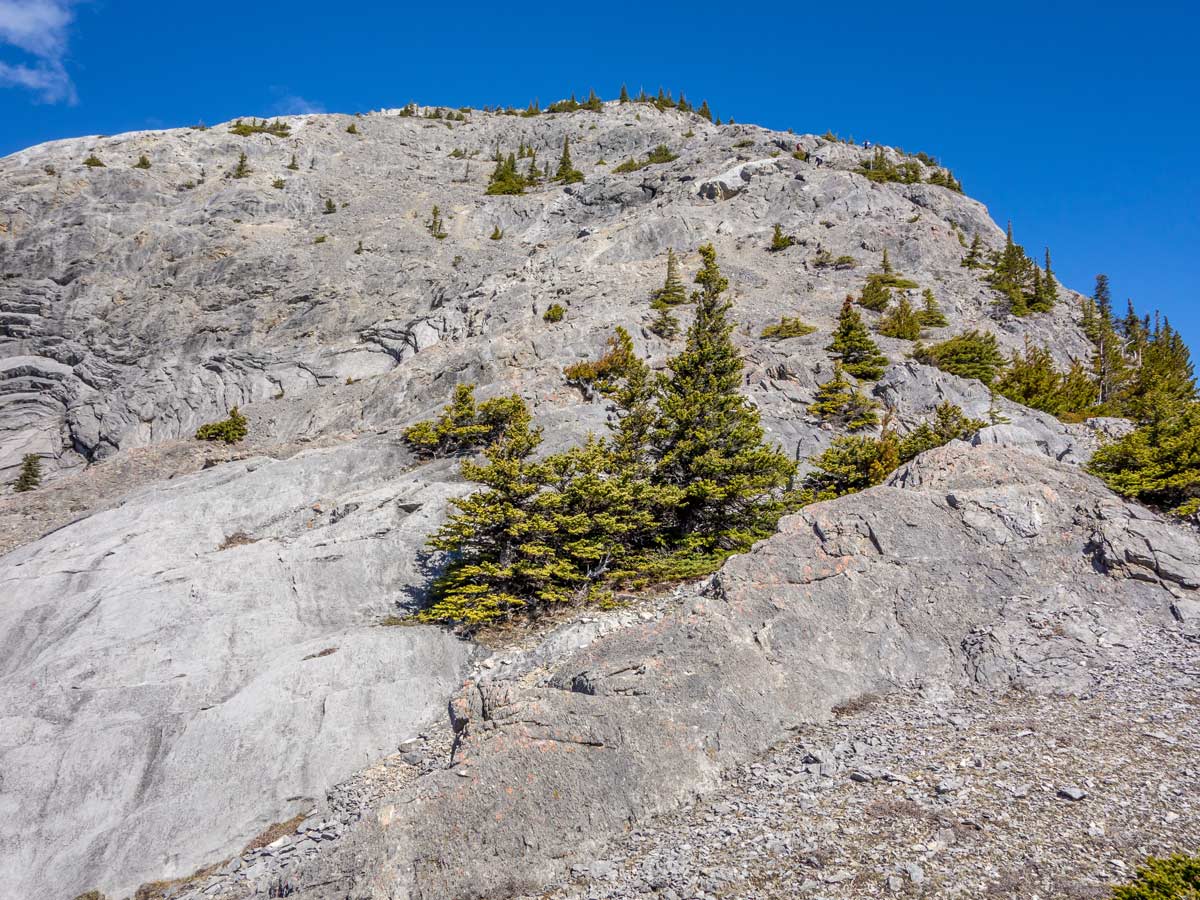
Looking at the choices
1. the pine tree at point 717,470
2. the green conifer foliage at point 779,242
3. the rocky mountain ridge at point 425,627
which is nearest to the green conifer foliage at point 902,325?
the rocky mountain ridge at point 425,627

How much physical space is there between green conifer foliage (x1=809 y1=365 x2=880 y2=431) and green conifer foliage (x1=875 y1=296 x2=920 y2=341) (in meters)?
12.1

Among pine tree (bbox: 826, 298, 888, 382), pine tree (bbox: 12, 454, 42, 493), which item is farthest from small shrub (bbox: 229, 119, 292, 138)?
pine tree (bbox: 826, 298, 888, 382)

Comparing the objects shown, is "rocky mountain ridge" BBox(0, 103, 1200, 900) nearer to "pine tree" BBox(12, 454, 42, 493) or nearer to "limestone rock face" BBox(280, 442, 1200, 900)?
"limestone rock face" BBox(280, 442, 1200, 900)

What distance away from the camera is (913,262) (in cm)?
5578

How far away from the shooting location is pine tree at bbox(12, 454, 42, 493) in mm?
39438

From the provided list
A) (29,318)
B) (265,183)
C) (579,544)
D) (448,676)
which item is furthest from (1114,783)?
(265,183)

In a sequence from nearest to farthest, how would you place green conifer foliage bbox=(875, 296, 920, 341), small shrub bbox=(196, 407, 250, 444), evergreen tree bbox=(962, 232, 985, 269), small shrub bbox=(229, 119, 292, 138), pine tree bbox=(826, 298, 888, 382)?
pine tree bbox=(826, 298, 888, 382), small shrub bbox=(196, 407, 250, 444), green conifer foliage bbox=(875, 296, 920, 341), evergreen tree bbox=(962, 232, 985, 269), small shrub bbox=(229, 119, 292, 138)

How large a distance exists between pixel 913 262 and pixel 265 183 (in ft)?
251

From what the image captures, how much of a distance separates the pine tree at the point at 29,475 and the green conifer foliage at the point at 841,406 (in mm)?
49480

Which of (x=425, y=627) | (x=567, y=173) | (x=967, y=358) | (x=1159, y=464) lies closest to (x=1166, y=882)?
(x=425, y=627)

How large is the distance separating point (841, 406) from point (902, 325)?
49.0 ft

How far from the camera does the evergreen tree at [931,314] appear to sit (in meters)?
45.1

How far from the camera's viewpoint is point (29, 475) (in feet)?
132

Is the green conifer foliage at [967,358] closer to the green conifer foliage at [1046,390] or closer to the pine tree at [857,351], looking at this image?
the green conifer foliage at [1046,390]
